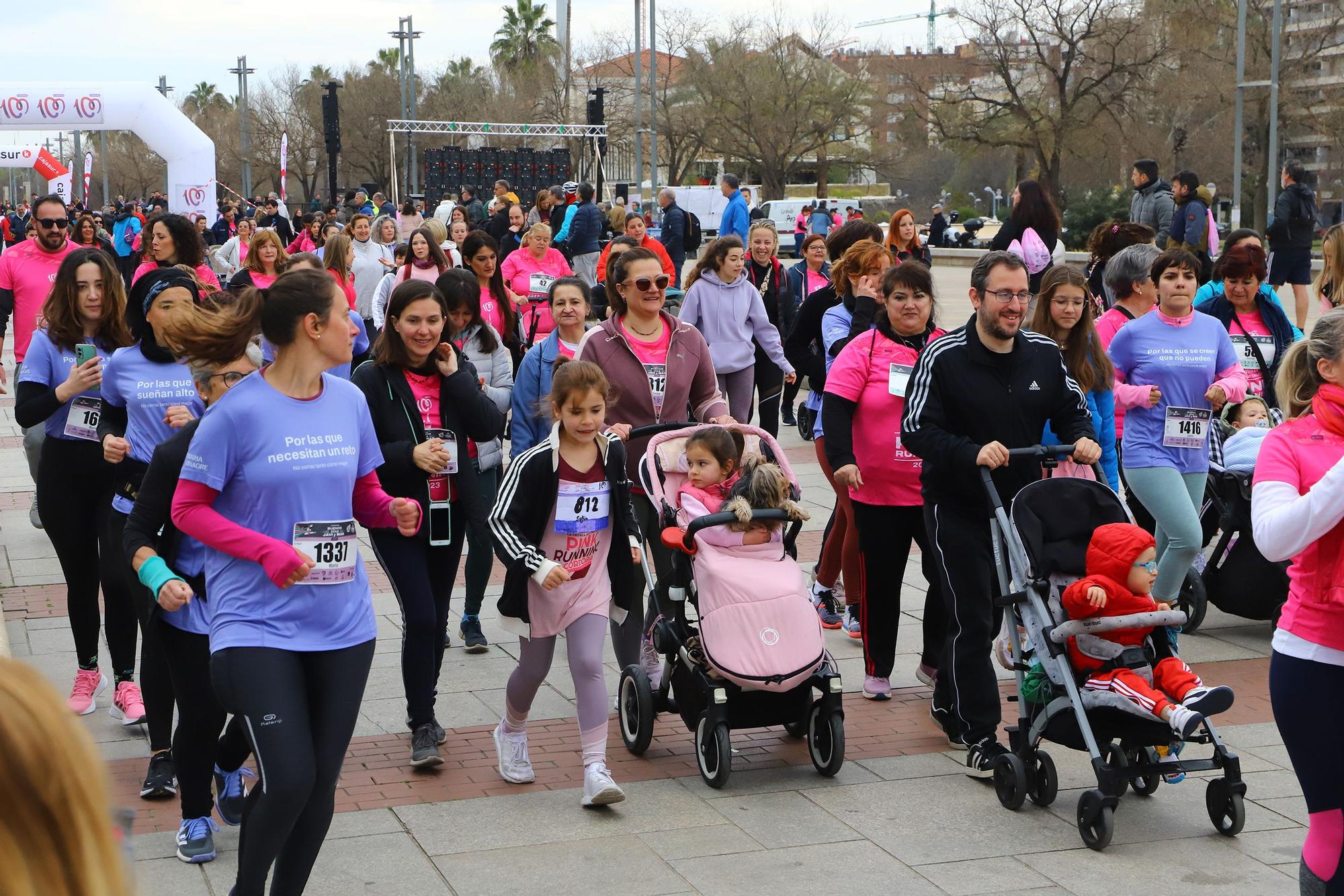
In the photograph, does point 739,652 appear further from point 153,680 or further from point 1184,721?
point 153,680

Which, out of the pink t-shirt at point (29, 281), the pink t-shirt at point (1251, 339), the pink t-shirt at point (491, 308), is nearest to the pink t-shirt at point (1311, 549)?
the pink t-shirt at point (1251, 339)

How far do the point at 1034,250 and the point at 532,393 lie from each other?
19.6 feet

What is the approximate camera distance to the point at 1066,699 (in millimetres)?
5246

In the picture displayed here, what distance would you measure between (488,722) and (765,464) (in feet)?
5.37

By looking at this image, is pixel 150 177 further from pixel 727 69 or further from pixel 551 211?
pixel 551 211

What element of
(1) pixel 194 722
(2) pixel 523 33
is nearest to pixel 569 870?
(1) pixel 194 722

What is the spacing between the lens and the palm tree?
288ft

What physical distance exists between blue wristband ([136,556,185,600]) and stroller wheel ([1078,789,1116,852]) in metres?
2.91

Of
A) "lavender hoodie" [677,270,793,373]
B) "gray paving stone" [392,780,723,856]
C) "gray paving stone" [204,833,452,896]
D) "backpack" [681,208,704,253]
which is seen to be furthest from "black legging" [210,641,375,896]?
"backpack" [681,208,704,253]

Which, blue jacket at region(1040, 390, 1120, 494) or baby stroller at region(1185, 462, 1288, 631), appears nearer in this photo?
blue jacket at region(1040, 390, 1120, 494)

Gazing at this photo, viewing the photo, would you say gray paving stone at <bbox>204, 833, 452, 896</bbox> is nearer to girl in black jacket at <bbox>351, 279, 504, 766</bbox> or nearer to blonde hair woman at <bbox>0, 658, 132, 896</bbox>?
girl in black jacket at <bbox>351, 279, 504, 766</bbox>

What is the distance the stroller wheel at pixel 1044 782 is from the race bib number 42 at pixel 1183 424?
2.12 meters

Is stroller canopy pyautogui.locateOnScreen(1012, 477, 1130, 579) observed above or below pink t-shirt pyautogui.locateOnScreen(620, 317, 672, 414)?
below

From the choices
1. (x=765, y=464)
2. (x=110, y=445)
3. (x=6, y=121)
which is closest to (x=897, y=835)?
(x=765, y=464)
